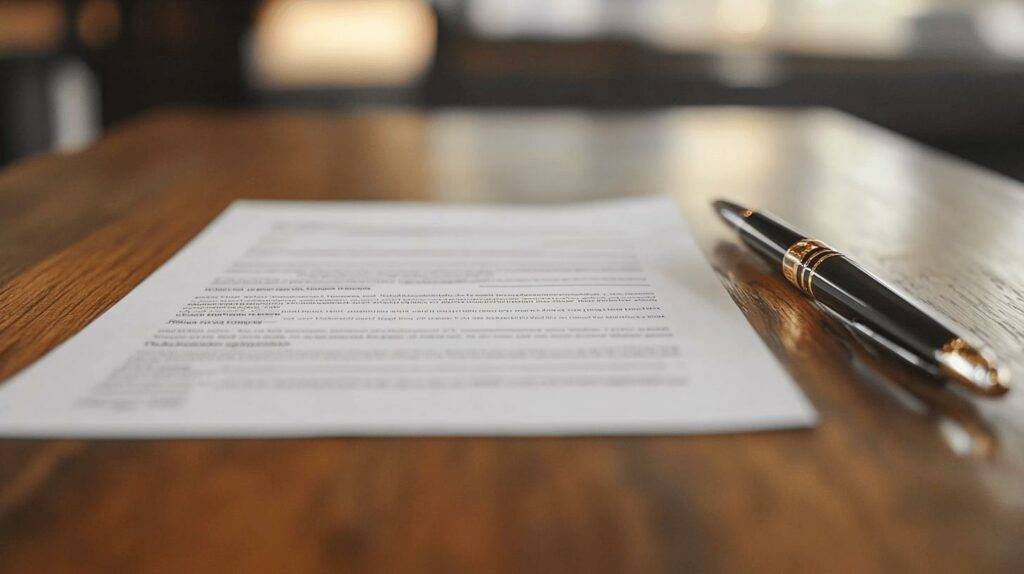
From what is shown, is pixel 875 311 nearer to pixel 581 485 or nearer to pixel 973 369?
pixel 973 369

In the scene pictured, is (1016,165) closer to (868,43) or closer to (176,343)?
(868,43)

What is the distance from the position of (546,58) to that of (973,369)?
1886mm

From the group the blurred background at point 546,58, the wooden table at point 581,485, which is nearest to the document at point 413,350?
the wooden table at point 581,485

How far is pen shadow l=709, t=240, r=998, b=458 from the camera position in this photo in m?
0.26

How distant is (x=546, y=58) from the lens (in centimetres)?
205

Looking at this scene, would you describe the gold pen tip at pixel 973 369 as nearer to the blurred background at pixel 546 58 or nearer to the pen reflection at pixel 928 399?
the pen reflection at pixel 928 399

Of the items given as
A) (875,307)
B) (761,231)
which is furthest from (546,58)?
(875,307)

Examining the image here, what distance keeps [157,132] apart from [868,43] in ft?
6.25

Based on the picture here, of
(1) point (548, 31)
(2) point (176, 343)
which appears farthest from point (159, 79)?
(2) point (176, 343)

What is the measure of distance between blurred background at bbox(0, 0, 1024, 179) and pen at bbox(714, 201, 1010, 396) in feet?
5.15

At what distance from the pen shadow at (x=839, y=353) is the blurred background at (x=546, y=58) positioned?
1.58 metres

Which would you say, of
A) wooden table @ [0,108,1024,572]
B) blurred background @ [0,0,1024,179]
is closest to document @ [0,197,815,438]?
wooden table @ [0,108,1024,572]

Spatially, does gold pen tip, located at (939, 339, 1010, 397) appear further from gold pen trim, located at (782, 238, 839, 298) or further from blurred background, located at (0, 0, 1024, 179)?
blurred background, located at (0, 0, 1024, 179)

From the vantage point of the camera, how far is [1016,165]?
5.71 ft
